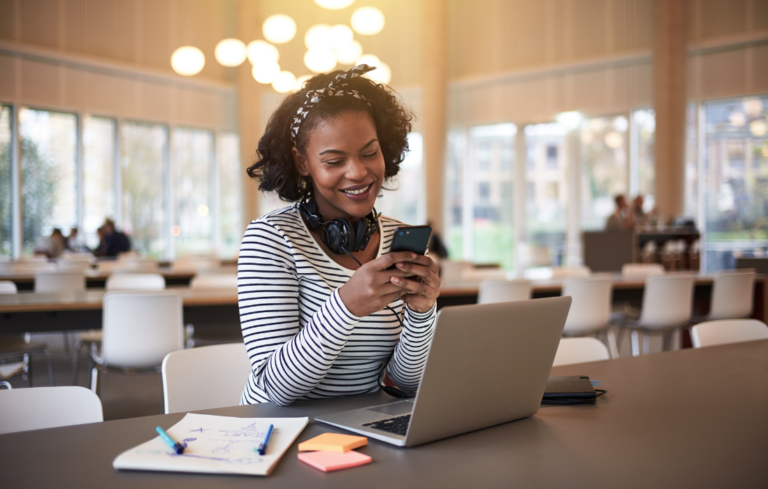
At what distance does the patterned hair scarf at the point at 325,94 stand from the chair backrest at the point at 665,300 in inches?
131

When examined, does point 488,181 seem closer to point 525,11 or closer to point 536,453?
point 525,11

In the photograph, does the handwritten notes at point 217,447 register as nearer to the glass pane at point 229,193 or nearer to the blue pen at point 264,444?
the blue pen at point 264,444

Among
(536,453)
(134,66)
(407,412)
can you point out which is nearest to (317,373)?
(407,412)

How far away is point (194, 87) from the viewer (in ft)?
37.2

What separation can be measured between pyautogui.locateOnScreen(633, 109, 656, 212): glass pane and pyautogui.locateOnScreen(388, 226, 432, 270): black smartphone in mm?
9932

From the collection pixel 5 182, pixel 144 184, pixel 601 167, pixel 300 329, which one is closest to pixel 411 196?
pixel 601 167

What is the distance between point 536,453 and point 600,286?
3.25 metres

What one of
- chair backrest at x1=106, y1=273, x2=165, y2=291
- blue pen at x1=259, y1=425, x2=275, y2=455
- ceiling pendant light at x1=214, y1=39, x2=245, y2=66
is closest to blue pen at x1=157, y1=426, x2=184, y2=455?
blue pen at x1=259, y1=425, x2=275, y2=455

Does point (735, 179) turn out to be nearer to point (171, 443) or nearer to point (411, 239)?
point (411, 239)

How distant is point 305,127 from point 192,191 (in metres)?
10.7

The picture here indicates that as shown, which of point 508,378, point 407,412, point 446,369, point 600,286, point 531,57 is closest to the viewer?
point 446,369

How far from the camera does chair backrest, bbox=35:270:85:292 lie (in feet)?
15.5

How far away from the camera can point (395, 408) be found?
1256 millimetres

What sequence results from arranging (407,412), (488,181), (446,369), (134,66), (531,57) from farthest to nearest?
1. (488,181)
2. (531,57)
3. (134,66)
4. (407,412)
5. (446,369)
